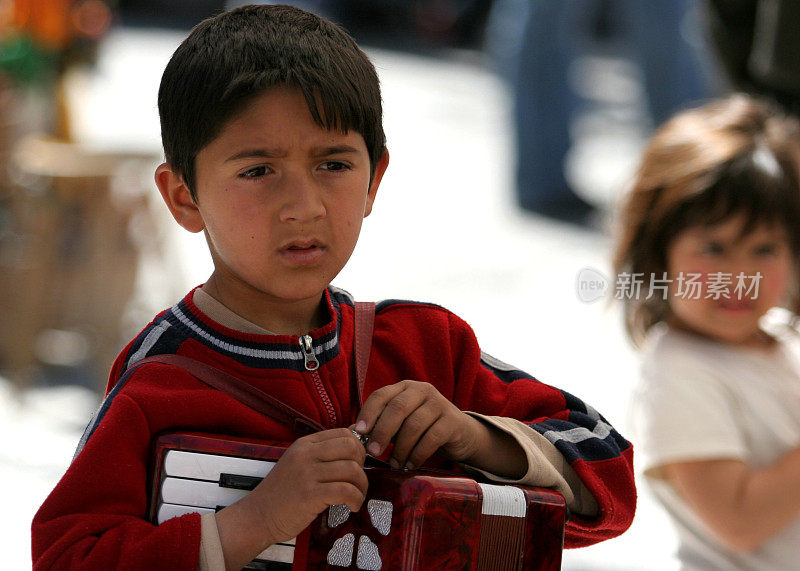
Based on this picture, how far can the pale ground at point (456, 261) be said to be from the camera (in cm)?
344

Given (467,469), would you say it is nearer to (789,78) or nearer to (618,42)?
(789,78)

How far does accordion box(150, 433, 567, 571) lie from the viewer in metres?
1.23

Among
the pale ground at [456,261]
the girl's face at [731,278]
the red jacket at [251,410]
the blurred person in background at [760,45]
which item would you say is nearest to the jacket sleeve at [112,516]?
the red jacket at [251,410]

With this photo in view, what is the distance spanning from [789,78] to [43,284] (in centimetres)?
259

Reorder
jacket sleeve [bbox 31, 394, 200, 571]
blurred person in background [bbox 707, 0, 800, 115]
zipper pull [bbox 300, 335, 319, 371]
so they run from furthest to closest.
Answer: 1. blurred person in background [bbox 707, 0, 800, 115]
2. zipper pull [bbox 300, 335, 319, 371]
3. jacket sleeve [bbox 31, 394, 200, 571]

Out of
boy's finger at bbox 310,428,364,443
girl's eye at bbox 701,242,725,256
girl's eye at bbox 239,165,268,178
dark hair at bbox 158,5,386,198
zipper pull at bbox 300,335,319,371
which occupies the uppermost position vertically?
dark hair at bbox 158,5,386,198

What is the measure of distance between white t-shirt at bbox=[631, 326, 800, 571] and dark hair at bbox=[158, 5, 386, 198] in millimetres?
821

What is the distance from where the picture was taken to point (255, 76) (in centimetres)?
129

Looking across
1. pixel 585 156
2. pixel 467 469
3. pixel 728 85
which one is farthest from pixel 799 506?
pixel 585 156

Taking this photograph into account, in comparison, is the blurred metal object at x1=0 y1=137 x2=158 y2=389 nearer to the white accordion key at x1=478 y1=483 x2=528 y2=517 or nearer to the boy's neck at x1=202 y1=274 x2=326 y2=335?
the boy's neck at x1=202 y1=274 x2=326 y2=335

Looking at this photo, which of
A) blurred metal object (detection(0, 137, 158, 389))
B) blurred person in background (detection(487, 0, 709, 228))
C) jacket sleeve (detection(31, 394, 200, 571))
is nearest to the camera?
jacket sleeve (detection(31, 394, 200, 571))

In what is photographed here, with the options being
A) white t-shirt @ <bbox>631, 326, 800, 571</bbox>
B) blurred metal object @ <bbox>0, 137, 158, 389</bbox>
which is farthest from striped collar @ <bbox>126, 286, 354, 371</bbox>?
blurred metal object @ <bbox>0, 137, 158, 389</bbox>

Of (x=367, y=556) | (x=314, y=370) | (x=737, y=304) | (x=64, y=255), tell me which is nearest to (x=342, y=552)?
(x=367, y=556)

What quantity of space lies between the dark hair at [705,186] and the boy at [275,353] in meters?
0.71
